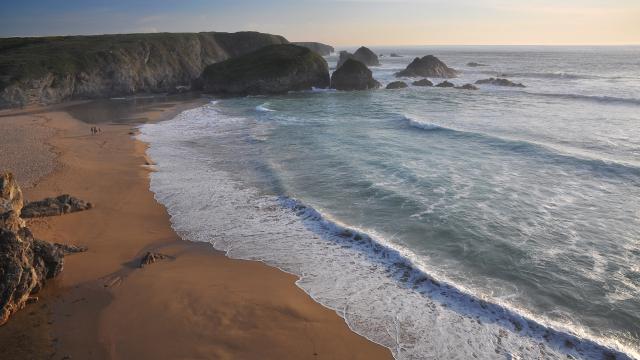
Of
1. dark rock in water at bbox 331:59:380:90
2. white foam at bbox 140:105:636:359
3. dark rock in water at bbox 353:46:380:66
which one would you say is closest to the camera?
white foam at bbox 140:105:636:359

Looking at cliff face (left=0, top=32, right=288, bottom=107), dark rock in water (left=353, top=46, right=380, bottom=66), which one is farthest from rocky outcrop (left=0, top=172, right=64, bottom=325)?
dark rock in water (left=353, top=46, right=380, bottom=66)

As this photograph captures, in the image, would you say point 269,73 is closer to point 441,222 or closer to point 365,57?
point 441,222

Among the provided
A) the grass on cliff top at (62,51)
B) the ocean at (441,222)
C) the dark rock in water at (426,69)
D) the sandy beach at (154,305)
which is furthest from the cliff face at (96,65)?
the sandy beach at (154,305)

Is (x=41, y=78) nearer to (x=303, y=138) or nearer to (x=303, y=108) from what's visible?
(x=303, y=108)

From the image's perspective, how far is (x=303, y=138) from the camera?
91.0 feet

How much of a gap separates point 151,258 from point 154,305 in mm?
2370

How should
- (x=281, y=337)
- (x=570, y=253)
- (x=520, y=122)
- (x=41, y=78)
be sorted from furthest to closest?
(x=41, y=78) < (x=520, y=122) < (x=570, y=253) < (x=281, y=337)

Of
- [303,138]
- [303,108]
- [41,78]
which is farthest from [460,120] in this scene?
[41,78]

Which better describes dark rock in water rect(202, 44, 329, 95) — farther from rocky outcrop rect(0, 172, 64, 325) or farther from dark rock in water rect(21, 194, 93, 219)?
rocky outcrop rect(0, 172, 64, 325)

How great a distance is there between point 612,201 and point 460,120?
18.4 m

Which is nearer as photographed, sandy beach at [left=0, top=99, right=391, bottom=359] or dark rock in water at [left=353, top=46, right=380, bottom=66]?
sandy beach at [left=0, top=99, right=391, bottom=359]

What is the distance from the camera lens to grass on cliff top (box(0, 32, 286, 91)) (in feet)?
160

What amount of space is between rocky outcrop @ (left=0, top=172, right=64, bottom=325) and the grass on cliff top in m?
44.9

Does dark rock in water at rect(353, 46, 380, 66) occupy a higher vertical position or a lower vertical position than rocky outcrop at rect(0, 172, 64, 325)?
higher
